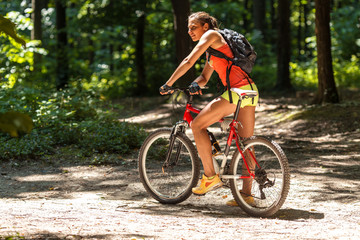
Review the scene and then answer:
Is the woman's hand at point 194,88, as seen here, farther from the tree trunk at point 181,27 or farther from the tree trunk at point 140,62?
the tree trunk at point 140,62

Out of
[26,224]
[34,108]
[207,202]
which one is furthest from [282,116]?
[26,224]

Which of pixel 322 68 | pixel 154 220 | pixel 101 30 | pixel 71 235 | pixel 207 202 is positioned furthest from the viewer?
pixel 101 30

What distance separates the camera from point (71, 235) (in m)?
3.69

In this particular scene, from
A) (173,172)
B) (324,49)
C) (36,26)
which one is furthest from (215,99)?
(36,26)

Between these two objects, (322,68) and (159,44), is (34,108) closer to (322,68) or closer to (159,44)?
(322,68)

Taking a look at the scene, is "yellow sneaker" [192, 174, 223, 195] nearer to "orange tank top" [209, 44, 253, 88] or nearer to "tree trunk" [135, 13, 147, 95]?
"orange tank top" [209, 44, 253, 88]

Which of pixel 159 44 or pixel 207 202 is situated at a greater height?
pixel 159 44

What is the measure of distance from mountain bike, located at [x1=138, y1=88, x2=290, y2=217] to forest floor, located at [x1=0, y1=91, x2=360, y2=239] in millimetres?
158

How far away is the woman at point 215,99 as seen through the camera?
15.4ft

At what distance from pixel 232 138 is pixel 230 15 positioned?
13999 millimetres

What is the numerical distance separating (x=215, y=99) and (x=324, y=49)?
7.50 m

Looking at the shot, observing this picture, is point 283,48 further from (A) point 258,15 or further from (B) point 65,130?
(B) point 65,130

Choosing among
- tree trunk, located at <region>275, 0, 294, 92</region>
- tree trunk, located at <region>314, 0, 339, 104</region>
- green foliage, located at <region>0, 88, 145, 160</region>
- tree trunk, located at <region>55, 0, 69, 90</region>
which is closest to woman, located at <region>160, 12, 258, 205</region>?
green foliage, located at <region>0, 88, 145, 160</region>

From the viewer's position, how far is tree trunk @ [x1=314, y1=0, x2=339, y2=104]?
11.5 m
